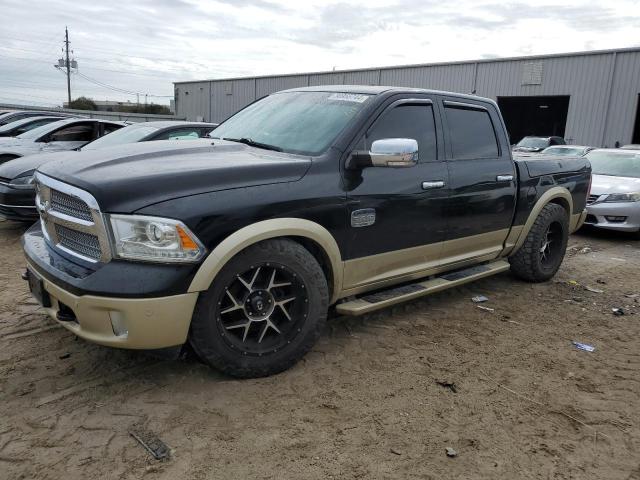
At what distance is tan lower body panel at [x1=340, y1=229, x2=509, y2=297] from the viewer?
145 inches

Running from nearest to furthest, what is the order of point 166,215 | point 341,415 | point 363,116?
point 166,215 → point 341,415 → point 363,116

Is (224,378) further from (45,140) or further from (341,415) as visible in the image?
(45,140)

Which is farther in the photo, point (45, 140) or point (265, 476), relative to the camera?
point (45, 140)

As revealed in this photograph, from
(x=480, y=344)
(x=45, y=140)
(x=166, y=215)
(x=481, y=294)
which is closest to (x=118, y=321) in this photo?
(x=166, y=215)

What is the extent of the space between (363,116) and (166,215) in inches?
64.5

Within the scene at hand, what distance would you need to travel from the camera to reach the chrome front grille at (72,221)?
109 inches

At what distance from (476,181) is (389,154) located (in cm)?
141

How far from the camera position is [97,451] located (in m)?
2.52

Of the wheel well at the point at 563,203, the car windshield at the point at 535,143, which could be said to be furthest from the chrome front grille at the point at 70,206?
the car windshield at the point at 535,143

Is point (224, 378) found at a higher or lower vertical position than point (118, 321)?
lower

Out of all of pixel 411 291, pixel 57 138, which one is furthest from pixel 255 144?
pixel 57 138

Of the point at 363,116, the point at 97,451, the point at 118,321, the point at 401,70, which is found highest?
the point at 401,70

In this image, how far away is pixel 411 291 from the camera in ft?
13.4

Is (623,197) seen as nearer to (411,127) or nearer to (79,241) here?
(411,127)
